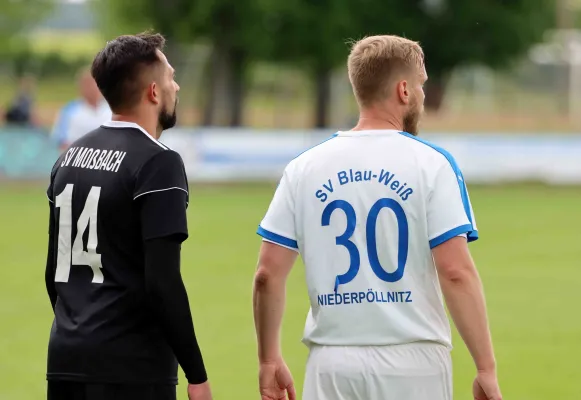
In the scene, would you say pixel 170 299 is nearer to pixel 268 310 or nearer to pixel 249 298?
pixel 268 310

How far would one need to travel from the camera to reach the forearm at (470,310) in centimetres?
403

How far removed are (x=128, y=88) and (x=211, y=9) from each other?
38.1m

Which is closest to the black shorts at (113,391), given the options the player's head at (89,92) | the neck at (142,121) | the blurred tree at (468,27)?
the neck at (142,121)

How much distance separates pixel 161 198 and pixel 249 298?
826 centimetres

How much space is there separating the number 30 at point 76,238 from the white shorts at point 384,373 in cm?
86

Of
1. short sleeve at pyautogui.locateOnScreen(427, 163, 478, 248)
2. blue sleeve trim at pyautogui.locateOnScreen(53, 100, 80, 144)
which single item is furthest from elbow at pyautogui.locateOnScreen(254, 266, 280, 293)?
blue sleeve trim at pyautogui.locateOnScreen(53, 100, 80, 144)

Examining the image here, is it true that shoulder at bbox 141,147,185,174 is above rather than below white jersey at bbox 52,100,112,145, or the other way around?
below

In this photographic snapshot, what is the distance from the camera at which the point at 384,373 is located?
13.3 feet

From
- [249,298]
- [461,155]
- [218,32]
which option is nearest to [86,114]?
[249,298]

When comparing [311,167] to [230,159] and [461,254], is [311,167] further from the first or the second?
[230,159]

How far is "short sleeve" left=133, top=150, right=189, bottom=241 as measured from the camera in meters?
3.95

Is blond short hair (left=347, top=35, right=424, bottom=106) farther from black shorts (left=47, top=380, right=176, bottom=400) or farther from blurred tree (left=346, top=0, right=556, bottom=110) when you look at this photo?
blurred tree (left=346, top=0, right=556, bottom=110)

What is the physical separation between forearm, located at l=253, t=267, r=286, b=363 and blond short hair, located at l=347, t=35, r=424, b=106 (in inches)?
28.7

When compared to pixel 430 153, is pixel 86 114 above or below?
above
